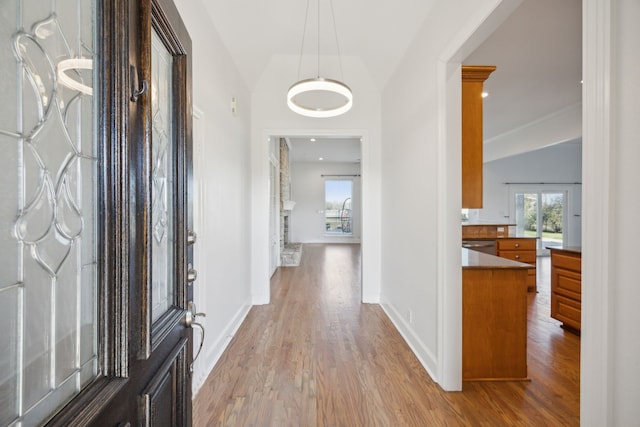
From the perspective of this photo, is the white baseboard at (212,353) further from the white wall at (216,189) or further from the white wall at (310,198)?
the white wall at (310,198)

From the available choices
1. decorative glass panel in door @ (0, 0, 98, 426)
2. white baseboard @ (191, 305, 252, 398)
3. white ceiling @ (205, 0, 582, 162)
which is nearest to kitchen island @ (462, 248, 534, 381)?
white baseboard @ (191, 305, 252, 398)

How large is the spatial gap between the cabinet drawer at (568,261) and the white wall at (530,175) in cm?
495

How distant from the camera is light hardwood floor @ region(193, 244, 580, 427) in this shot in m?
1.72

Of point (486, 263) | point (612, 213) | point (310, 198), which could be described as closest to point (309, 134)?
point (486, 263)

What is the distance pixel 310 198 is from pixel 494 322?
782 centimetres

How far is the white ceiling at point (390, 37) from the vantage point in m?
2.39

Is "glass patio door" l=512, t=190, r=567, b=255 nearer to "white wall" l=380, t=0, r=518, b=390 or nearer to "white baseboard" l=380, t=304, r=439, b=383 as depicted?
"white baseboard" l=380, t=304, r=439, b=383

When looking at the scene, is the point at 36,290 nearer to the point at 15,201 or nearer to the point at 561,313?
the point at 15,201

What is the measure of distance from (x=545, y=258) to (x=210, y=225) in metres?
8.49

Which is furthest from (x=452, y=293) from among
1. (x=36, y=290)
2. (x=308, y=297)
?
(x=308, y=297)

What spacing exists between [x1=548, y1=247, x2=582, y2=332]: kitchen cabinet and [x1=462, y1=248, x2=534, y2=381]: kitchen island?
120 centimetres

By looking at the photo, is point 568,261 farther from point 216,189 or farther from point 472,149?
point 216,189

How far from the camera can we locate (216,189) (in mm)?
2373

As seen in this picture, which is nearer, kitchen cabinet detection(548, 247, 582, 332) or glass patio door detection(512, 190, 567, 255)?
kitchen cabinet detection(548, 247, 582, 332)
